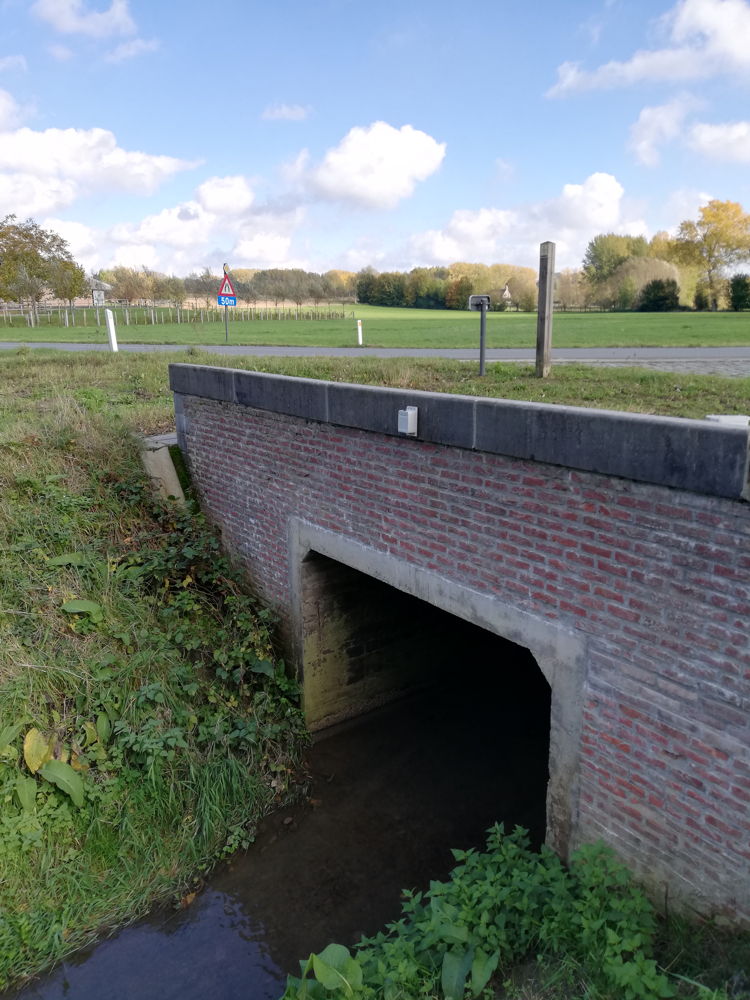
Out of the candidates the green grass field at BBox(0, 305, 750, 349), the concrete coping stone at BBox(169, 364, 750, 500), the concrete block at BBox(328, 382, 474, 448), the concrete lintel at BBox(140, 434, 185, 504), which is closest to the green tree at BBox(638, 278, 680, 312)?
the green grass field at BBox(0, 305, 750, 349)

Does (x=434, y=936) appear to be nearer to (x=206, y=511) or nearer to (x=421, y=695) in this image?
(x=421, y=695)

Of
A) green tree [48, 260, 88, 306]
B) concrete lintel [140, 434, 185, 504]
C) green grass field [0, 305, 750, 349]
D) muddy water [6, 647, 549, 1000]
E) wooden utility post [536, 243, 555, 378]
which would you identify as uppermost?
green tree [48, 260, 88, 306]

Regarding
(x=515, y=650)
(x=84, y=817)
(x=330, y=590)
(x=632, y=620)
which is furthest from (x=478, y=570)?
(x=515, y=650)

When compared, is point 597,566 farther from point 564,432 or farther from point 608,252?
point 608,252

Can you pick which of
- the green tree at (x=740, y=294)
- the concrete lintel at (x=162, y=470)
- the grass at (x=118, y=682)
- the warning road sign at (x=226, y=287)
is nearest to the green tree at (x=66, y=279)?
the warning road sign at (x=226, y=287)

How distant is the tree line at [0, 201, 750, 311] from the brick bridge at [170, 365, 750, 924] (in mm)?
35896

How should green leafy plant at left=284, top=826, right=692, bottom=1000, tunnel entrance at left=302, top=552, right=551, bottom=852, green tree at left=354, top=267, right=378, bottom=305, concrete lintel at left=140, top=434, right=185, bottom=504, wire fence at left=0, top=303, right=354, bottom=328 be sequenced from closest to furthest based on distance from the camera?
green leafy plant at left=284, top=826, right=692, bottom=1000
tunnel entrance at left=302, top=552, right=551, bottom=852
concrete lintel at left=140, top=434, right=185, bottom=504
wire fence at left=0, top=303, right=354, bottom=328
green tree at left=354, top=267, right=378, bottom=305

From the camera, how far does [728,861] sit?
12.1 feet

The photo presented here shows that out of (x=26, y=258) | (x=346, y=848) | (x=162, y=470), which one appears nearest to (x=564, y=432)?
(x=346, y=848)

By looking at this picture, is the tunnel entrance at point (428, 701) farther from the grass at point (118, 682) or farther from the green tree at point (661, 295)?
the green tree at point (661, 295)

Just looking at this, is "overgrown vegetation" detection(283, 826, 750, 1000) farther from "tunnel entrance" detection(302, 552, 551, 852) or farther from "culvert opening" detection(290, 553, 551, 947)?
"tunnel entrance" detection(302, 552, 551, 852)

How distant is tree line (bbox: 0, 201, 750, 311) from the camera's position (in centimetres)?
3672

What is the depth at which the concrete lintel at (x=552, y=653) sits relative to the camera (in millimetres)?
4281

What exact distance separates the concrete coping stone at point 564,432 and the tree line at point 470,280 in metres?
35.7
